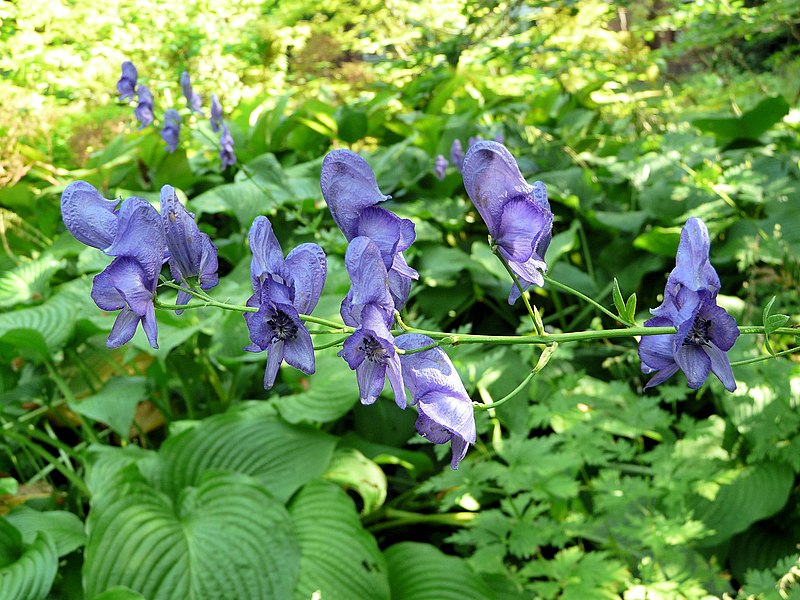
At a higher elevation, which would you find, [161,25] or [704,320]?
[704,320]

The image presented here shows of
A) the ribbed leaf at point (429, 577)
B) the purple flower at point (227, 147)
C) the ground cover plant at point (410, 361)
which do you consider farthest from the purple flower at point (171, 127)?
the ribbed leaf at point (429, 577)

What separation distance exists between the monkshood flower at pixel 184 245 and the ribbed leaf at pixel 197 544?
1244mm

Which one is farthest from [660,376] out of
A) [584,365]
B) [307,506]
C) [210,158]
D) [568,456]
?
[210,158]

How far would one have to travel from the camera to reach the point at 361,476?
238cm

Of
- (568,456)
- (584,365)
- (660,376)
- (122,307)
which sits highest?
(122,307)

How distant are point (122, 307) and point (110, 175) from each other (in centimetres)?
387

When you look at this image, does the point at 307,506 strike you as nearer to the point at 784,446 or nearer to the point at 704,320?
the point at 784,446

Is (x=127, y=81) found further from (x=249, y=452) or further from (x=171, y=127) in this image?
(x=249, y=452)

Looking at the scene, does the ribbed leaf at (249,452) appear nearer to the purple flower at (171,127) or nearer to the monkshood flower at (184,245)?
the purple flower at (171,127)

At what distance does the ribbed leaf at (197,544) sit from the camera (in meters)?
1.95

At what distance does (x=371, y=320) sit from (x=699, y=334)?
35 cm

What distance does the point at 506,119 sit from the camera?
4898mm

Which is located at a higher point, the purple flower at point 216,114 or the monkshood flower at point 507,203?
the monkshood flower at point 507,203

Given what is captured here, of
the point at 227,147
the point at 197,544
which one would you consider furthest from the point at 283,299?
the point at 227,147
